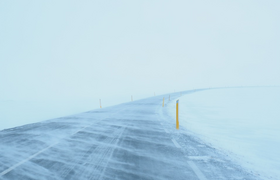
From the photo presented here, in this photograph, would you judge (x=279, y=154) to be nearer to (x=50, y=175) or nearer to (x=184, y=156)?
(x=184, y=156)

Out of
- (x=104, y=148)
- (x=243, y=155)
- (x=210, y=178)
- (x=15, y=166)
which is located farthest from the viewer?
(x=104, y=148)

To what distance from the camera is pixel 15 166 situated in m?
4.40

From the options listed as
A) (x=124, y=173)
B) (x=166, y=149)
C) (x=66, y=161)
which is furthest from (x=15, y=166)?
(x=166, y=149)

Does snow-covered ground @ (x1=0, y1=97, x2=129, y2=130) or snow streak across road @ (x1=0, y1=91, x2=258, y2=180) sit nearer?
snow streak across road @ (x1=0, y1=91, x2=258, y2=180)

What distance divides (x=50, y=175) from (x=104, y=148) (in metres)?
1.91

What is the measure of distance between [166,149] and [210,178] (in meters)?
1.97

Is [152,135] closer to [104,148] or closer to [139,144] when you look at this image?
[139,144]

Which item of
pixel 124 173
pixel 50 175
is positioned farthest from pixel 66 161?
pixel 124 173

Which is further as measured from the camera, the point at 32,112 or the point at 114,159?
the point at 32,112

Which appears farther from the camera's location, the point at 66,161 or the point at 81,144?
the point at 81,144

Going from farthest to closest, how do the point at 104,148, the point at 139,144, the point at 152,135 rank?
the point at 152,135 < the point at 139,144 < the point at 104,148

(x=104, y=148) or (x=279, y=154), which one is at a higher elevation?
(x=104, y=148)

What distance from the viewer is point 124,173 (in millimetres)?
3863

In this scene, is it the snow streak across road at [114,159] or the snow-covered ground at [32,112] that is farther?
the snow-covered ground at [32,112]
